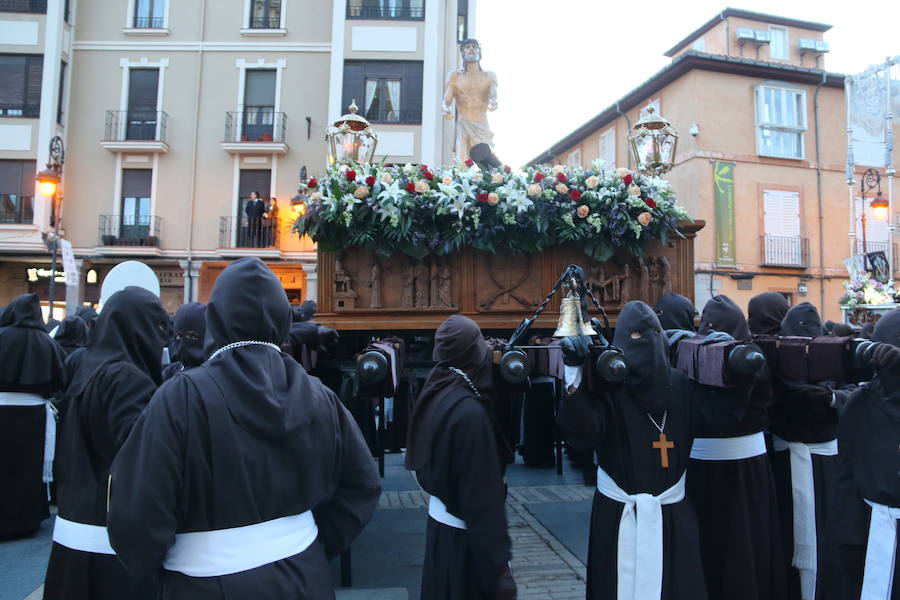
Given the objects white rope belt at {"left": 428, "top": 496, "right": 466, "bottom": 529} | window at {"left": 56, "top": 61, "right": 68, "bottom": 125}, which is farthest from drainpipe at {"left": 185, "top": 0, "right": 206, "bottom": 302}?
white rope belt at {"left": 428, "top": 496, "right": 466, "bottom": 529}

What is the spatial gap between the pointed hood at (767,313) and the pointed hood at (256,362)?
12.5 feet

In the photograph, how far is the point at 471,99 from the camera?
22.8ft

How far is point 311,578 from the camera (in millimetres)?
2119

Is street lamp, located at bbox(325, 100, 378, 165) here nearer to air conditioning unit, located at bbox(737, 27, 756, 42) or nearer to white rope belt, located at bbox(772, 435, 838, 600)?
white rope belt, located at bbox(772, 435, 838, 600)

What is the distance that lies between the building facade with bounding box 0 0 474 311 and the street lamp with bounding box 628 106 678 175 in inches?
528

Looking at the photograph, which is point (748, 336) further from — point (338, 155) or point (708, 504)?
point (338, 155)

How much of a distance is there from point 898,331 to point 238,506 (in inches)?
125

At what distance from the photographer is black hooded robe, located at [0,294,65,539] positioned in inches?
216

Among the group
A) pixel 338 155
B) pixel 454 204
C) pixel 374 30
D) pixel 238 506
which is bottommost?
pixel 238 506

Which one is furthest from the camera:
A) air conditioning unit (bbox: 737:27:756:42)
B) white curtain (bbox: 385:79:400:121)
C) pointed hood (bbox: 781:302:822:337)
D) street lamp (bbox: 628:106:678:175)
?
air conditioning unit (bbox: 737:27:756:42)

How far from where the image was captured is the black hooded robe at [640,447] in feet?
10.0

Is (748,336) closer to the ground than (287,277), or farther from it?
closer to the ground

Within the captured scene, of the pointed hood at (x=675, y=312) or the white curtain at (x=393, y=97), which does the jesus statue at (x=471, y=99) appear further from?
the white curtain at (x=393, y=97)

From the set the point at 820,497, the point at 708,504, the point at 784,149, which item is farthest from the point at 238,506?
the point at 784,149
